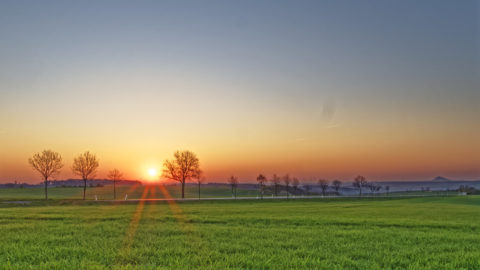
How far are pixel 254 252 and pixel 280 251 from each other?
0.77 meters

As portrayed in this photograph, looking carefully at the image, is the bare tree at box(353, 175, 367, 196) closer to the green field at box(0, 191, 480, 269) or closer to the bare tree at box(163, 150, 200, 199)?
the bare tree at box(163, 150, 200, 199)

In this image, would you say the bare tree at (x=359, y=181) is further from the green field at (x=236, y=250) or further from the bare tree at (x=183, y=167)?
the green field at (x=236, y=250)

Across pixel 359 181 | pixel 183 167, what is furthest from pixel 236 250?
pixel 359 181

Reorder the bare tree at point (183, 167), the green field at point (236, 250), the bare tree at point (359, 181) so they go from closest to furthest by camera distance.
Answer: the green field at point (236, 250) < the bare tree at point (183, 167) < the bare tree at point (359, 181)

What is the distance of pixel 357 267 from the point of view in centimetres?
803

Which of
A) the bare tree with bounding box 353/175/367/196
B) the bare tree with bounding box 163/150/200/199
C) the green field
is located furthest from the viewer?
the bare tree with bounding box 353/175/367/196

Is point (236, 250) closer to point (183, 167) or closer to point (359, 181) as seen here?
point (183, 167)

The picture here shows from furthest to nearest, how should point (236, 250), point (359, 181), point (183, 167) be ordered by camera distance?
point (359, 181) → point (183, 167) → point (236, 250)

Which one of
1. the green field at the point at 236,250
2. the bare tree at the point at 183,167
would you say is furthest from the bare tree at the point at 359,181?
A: the green field at the point at 236,250

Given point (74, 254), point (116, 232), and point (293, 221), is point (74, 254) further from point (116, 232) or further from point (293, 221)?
point (293, 221)

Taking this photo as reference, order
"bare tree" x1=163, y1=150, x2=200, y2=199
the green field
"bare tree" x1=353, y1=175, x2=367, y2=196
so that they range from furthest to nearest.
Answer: "bare tree" x1=353, y1=175, x2=367, y2=196 < "bare tree" x1=163, y1=150, x2=200, y2=199 < the green field

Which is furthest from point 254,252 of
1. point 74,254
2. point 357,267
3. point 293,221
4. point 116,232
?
point 293,221

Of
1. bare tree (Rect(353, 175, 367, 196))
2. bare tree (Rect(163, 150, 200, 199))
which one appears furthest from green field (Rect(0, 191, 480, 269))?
bare tree (Rect(353, 175, 367, 196))

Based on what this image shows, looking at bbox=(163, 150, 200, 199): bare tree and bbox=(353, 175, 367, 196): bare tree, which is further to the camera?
bbox=(353, 175, 367, 196): bare tree
